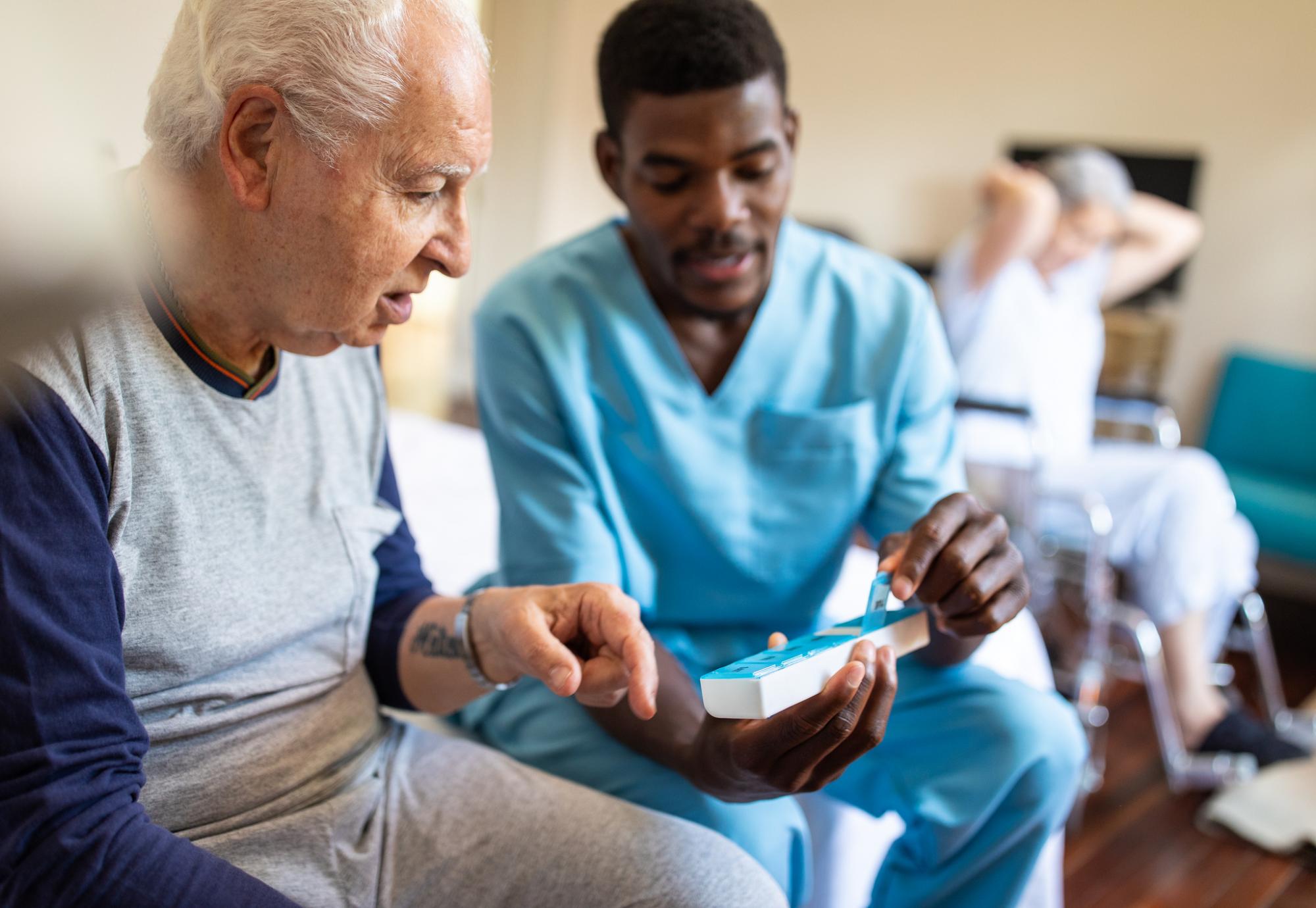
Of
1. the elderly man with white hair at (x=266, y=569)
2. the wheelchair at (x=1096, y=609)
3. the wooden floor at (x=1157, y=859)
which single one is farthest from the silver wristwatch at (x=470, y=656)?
the wheelchair at (x=1096, y=609)

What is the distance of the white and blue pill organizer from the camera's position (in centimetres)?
71

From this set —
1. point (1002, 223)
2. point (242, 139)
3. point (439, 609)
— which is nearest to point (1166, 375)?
point (1002, 223)

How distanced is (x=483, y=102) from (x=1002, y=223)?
216cm

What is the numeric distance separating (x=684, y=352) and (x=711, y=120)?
0.27 m

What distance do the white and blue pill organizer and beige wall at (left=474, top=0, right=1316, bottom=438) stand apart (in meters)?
2.59

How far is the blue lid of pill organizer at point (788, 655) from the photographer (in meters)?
0.73

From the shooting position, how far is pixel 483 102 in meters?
0.78

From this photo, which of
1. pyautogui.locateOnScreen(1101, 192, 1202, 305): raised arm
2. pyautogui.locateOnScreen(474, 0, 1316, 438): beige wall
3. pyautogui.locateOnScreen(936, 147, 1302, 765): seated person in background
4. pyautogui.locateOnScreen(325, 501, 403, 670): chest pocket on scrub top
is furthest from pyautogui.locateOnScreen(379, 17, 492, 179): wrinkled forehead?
pyautogui.locateOnScreen(1101, 192, 1202, 305): raised arm

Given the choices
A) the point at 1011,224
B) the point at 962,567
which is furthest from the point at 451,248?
the point at 1011,224

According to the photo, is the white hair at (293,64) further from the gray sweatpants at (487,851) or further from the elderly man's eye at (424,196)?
the gray sweatpants at (487,851)

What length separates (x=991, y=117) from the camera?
4.23m

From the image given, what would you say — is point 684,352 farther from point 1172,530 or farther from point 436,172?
point 1172,530

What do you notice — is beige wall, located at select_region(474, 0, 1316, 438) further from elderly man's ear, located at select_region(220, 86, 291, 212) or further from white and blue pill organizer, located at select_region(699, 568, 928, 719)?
elderly man's ear, located at select_region(220, 86, 291, 212)

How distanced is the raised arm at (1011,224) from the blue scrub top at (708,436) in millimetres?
1487
